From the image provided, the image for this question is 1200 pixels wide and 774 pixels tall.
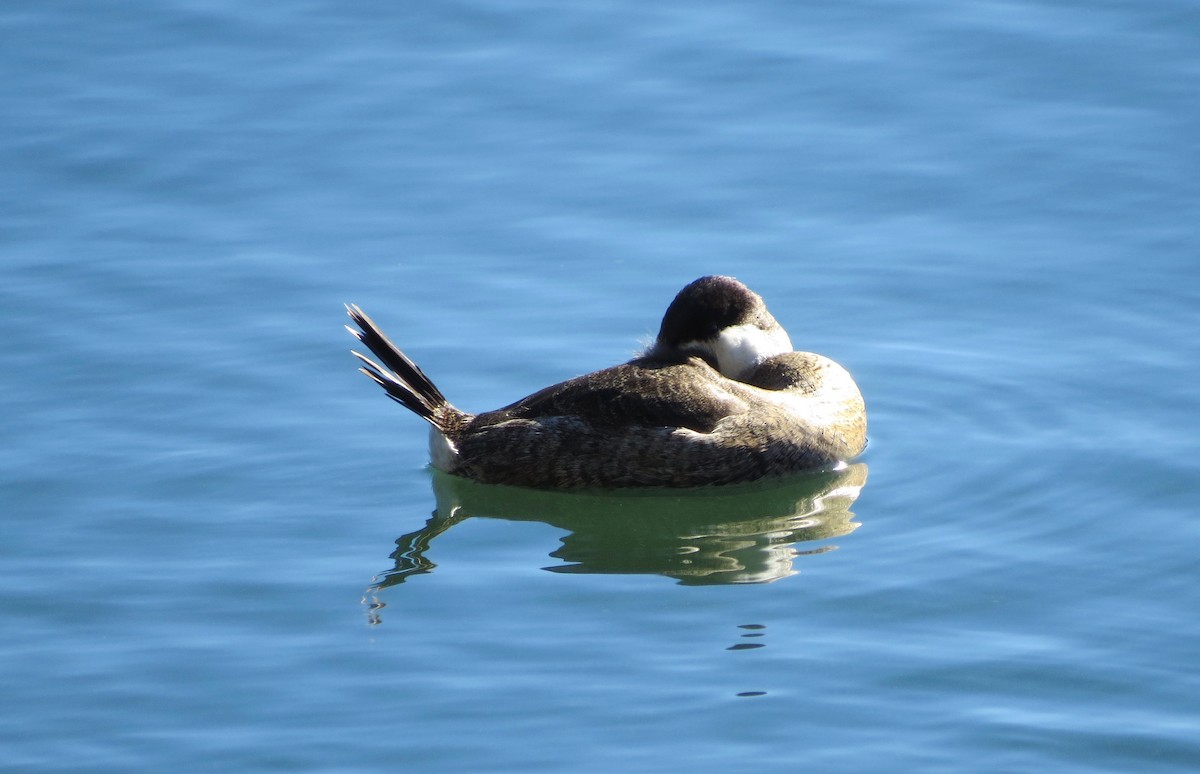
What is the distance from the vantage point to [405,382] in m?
9.16

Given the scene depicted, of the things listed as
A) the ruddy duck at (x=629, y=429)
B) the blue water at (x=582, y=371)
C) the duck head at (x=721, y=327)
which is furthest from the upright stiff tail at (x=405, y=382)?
the duck head at (x=721, y=327)

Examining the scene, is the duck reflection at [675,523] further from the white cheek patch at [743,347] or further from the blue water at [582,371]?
the white cheek patch at [743,347]

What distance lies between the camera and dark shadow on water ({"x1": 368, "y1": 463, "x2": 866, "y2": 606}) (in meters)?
8.05

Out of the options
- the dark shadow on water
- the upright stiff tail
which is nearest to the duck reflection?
the dark shadow on water

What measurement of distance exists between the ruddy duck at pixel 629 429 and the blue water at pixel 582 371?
0.14 m

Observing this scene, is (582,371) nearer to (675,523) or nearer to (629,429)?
(629,429)

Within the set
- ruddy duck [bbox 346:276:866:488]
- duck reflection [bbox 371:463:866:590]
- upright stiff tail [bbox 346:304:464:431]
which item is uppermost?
upright stiff tail [bbox 346:304:464:431]

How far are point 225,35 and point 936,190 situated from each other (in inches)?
205

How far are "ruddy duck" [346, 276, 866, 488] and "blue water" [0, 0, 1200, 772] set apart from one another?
14 cm

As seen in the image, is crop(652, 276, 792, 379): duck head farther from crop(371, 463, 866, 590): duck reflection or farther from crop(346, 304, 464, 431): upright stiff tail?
crop(346, 304, 464, 431): upright stiff tail

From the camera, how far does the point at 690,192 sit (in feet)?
38.9

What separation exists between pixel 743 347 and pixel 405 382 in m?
1.69

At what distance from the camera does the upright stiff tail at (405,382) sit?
9.09 metres

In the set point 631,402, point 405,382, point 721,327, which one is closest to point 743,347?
point 721,327
